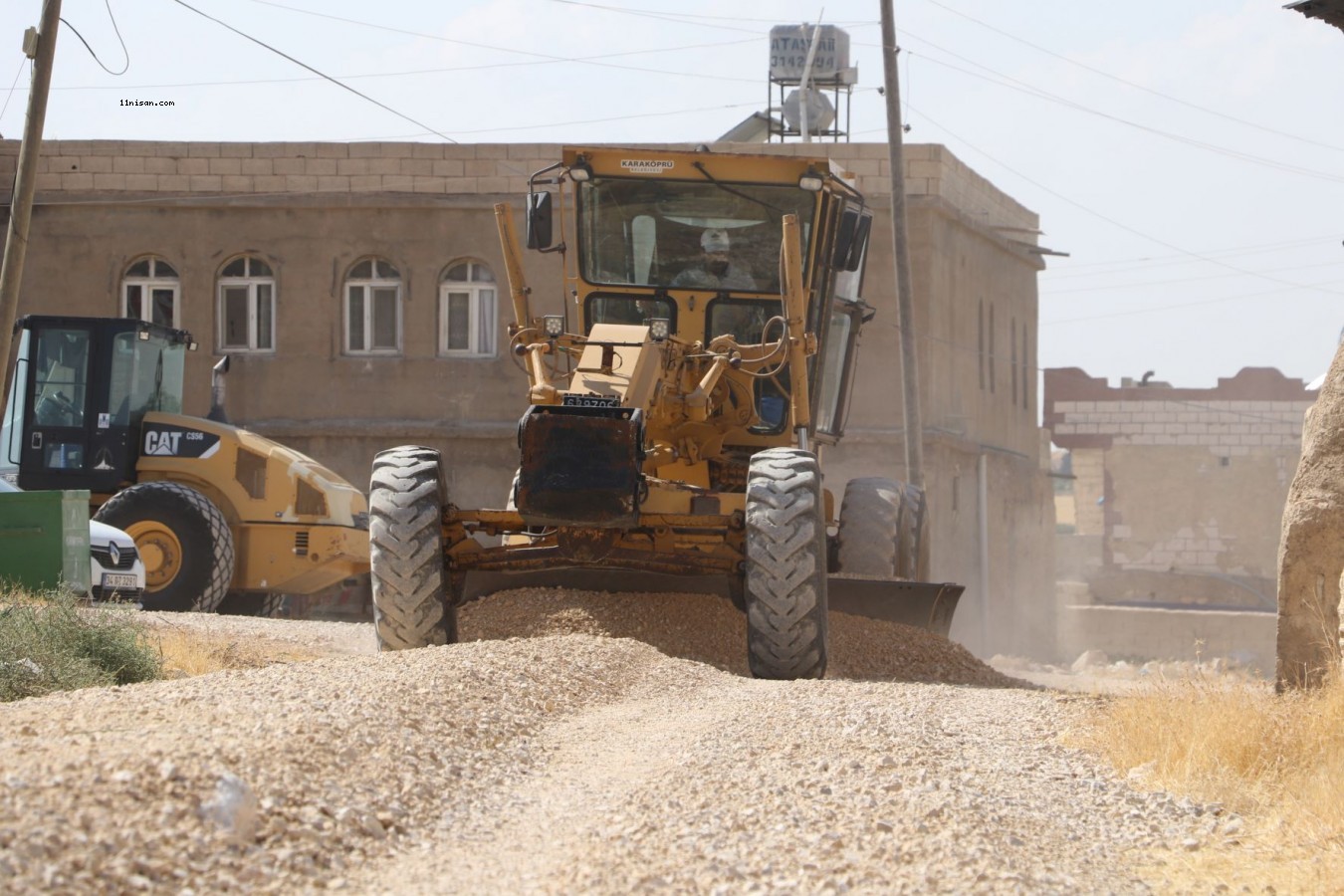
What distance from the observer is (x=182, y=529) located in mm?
18031

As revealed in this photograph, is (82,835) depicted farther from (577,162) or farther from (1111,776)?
(577,162)

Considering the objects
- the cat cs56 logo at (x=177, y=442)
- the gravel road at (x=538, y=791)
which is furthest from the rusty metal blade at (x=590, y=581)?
the cat cs56 logo at (x=177, y=442)

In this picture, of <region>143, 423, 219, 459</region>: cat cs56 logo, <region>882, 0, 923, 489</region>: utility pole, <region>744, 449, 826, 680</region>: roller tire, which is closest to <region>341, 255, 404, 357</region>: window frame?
<region>882, 0, 923, 489</region>: utility pole

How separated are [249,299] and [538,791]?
24.4 meters

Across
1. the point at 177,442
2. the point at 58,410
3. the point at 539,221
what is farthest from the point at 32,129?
the point at 539,221

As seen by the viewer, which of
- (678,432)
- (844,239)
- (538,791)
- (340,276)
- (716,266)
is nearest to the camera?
(538,791)

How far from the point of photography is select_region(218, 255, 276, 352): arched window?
29438mm

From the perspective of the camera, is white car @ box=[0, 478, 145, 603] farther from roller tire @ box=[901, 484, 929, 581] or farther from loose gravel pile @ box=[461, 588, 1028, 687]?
roller tire @ box=[901, 484, 929, 581]

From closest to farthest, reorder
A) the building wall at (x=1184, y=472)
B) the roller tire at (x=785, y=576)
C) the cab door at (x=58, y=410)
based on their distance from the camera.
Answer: the roller tire at (x=785, y=576)
the cab door at (x=58, y=410)
the building wall at (x=1184, y=472)

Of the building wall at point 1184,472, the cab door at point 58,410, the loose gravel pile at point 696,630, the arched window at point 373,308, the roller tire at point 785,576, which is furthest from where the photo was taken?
the building wall at point 1184,472

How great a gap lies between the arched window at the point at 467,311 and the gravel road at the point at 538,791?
20631mm

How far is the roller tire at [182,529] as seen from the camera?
1800 cm

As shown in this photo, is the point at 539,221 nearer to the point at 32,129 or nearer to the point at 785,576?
the point at 785,576

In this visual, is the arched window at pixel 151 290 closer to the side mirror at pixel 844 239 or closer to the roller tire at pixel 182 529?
the roller tire at pixel 182 529
